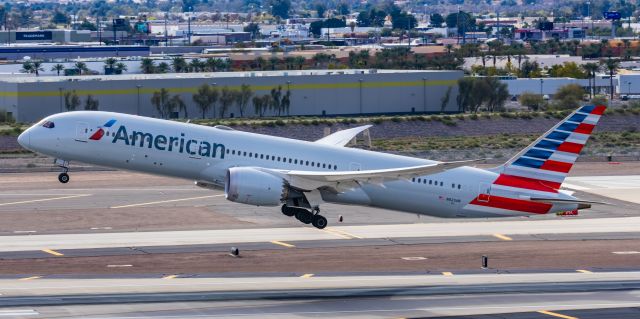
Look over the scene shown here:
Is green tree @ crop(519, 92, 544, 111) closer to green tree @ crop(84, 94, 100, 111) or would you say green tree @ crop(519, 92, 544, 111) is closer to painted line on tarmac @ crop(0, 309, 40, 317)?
green tree @ crop(84, 94, 100, 111)

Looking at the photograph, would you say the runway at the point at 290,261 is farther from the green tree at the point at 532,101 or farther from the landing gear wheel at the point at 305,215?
the green tree at the point at 532,101

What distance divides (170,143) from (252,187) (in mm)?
5574

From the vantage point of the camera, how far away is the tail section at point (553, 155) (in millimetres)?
71500

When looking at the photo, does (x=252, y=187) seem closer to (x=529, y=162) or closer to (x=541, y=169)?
(x=529, y=162)

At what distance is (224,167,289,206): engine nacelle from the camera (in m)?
68.1

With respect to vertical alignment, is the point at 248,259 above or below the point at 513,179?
below

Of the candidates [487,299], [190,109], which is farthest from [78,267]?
[190,109]

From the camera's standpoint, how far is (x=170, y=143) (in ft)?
230

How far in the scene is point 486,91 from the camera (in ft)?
603

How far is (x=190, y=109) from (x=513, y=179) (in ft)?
316

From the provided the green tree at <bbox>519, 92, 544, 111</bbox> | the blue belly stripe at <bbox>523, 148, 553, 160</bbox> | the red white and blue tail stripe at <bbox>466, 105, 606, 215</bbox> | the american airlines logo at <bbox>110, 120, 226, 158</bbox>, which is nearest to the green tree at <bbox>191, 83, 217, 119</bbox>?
the green tree at <bbox>519, 92, 544, 111</bbox>

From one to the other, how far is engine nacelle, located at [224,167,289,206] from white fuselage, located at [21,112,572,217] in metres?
1.83

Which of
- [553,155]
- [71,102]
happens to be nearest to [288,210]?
[553,155]

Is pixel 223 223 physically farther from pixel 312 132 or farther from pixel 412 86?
pixel 412 86
